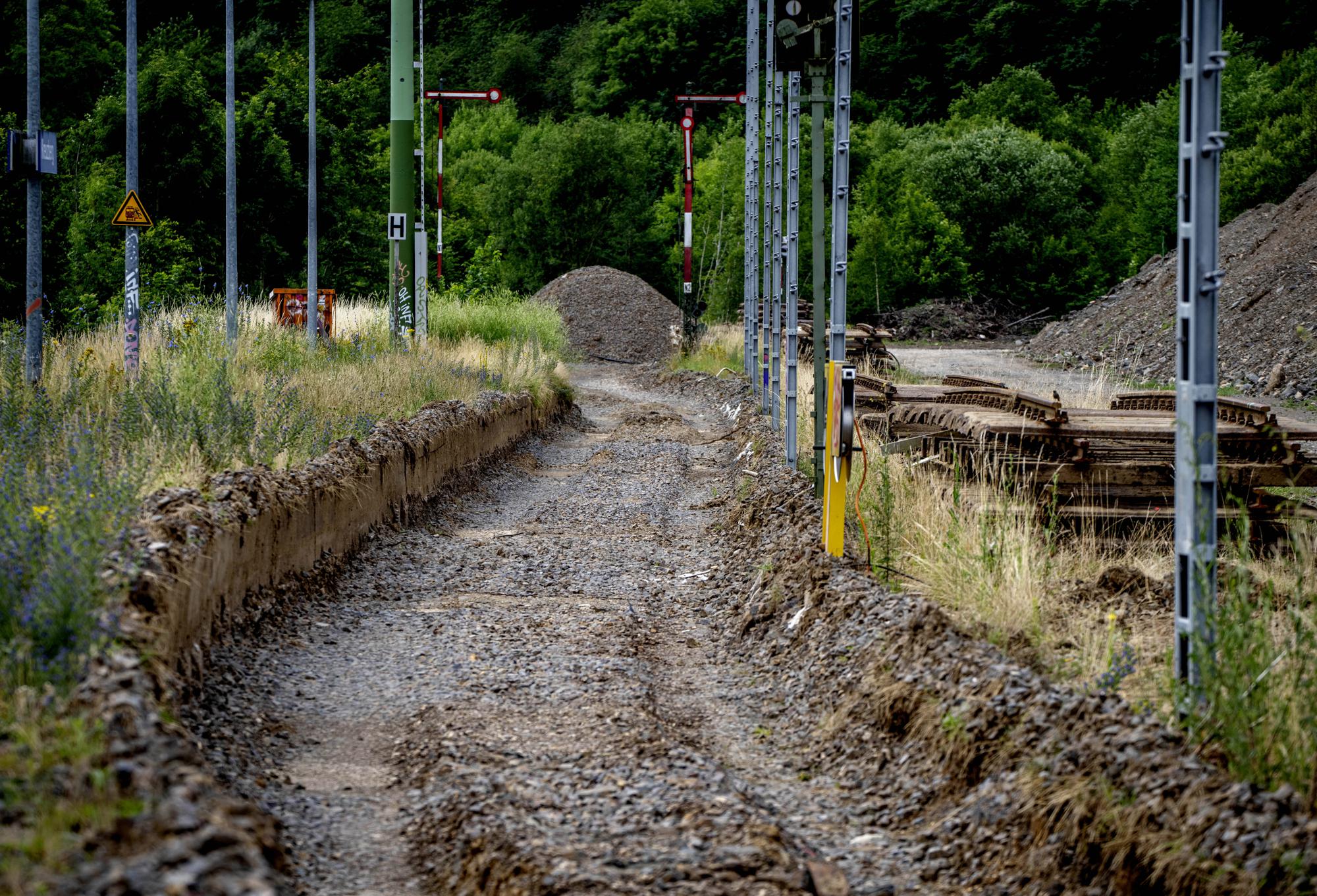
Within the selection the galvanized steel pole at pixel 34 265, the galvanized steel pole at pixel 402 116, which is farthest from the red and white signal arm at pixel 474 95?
the galvanized steel pole at pixel 34 265

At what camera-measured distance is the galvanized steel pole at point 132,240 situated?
47.0 feet

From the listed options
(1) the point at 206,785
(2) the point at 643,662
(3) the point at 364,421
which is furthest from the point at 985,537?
(3) the point at 364,421

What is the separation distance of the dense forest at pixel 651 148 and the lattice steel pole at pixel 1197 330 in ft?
65.9

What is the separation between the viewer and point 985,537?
734 centimetres

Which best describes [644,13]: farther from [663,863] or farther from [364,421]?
[663,863]

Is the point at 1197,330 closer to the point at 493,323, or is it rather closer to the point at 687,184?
the point at 493,323

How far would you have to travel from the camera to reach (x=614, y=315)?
45.0 meters

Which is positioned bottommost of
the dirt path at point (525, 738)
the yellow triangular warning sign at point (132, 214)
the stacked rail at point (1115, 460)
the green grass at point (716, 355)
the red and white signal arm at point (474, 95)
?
the dirt path at point (525, 738)

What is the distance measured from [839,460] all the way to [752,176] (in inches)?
556

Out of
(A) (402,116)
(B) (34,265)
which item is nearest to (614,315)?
(A) (402,116)

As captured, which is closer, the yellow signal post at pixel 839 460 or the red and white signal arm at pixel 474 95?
the yellow signal post at pixel 839 460

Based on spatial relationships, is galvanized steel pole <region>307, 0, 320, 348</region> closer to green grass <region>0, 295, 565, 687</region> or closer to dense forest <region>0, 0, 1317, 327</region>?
green grass <region>0, 295, 565, 687</region>

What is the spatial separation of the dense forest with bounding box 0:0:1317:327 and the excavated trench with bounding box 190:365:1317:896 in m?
17.7

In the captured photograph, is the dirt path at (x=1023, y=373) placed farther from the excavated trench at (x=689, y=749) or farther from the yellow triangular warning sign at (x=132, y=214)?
the yellow triangular warning sign at (x=132, y=214)
